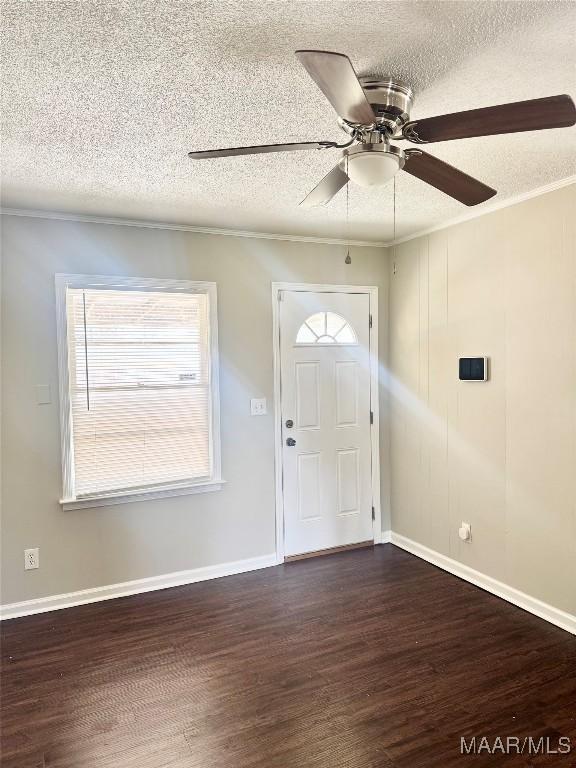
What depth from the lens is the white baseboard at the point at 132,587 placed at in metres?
3.20

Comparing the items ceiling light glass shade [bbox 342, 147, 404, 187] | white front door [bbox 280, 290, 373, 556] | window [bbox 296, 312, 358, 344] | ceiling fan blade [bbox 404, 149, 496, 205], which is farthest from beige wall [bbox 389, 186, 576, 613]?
ceiling light glass shade [bbox 342, 147, 404, 187]

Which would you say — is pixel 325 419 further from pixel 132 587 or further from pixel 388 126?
pixel 388 126

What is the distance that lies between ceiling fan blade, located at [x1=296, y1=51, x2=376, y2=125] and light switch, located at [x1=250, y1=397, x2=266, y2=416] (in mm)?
2541

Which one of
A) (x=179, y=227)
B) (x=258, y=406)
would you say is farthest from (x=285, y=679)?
(x=179, y=227)

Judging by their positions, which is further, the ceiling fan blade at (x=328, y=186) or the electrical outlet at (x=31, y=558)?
the electrical outlet at (x=31, y=558)

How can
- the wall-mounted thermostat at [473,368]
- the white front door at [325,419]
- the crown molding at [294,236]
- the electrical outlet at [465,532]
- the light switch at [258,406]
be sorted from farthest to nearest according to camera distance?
the white front door at [325,419], the light switch at [258,406], the electrical outlet at [465,532], the wall-mounted thermostat at [473,368], the crown molding at [294,236]

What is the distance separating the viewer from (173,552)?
3.61 m

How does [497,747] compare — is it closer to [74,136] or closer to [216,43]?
[216,43]

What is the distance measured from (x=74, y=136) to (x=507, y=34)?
1712mm

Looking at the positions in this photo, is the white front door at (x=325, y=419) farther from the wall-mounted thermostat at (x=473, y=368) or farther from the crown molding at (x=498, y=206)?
the wall-mounted thermostat at (x=473, y=368)

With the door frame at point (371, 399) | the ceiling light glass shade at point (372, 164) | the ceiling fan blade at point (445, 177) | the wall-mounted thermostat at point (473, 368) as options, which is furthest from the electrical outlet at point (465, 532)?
the ceiling light glass shade at point (372, 164)

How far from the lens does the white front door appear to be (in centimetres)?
399

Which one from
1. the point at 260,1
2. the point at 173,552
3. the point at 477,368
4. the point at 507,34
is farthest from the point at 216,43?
the point at 173,552

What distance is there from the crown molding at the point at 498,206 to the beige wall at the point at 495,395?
0.03m
